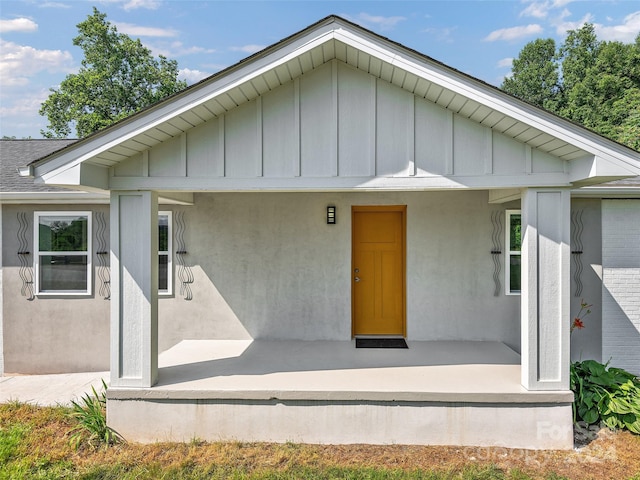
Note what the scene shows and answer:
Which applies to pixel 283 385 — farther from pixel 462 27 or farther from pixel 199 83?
pixel 462 27

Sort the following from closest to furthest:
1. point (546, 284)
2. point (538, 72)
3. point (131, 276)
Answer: point (546, 284), point (131, 276), point (538, 72)

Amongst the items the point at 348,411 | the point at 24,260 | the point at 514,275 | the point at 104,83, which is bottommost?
the point at 348,411

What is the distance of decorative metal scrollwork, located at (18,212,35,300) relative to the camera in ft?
22.5

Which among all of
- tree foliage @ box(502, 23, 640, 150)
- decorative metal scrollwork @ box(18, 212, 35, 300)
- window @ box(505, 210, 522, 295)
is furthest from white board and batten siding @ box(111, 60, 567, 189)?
tree foliage @ box(502, 23, 640, 150)

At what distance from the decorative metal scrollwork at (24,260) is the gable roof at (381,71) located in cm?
352

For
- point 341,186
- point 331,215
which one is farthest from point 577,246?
point 341,186

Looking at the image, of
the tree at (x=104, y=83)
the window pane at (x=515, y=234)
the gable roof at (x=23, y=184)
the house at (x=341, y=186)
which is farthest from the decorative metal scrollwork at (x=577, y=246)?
the tree at (x=104, y=83)

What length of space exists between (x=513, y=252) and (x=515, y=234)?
0.31 metres

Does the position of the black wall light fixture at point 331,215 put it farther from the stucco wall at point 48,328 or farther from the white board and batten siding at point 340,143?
the stucco wall at point 48,328

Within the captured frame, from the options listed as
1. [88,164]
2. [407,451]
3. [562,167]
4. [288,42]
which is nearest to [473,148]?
[562,167]

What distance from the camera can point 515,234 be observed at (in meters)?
6.59

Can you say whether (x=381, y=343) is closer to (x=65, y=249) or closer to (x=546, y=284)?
(x=546, y=284)

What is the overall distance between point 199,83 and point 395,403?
4.12 m

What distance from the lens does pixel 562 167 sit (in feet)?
14.4
